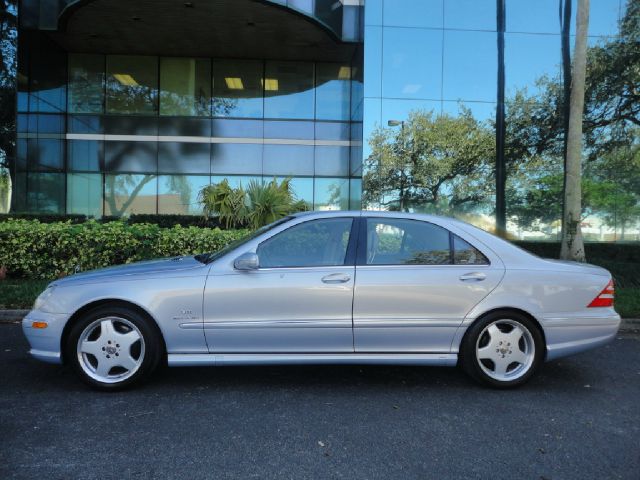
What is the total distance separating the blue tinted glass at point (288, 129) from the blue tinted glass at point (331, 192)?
1745 millimetres

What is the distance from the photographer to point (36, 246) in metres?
8.73

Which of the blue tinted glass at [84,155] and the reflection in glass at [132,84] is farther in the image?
the reflection in glass at [132,84]

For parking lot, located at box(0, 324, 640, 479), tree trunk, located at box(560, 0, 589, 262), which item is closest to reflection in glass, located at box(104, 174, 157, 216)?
tree trunk, located at box(560, 0, 589, 262)

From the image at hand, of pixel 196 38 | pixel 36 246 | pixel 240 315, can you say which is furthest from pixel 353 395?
pixel 196 38

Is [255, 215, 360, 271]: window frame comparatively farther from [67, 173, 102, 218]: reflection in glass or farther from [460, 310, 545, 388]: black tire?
[67, 173, 102, 218]: reflection in glass

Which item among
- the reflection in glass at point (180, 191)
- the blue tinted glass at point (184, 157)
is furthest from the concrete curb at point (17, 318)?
the blue tinted glass at point (184, 157)

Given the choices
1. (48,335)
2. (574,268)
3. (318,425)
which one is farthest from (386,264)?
(48,335)

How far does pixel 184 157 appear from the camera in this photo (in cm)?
1838

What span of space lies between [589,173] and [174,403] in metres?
15.3

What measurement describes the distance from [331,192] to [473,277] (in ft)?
47.2

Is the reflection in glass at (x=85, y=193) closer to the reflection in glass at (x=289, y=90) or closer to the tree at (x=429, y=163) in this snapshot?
the reflection in glass at (x=289, y=90)

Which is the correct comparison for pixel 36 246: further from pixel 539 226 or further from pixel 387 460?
pixel 539 226

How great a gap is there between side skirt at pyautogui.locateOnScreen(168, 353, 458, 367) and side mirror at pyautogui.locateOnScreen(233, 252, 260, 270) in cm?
70

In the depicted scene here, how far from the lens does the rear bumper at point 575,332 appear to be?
13.8 feet
